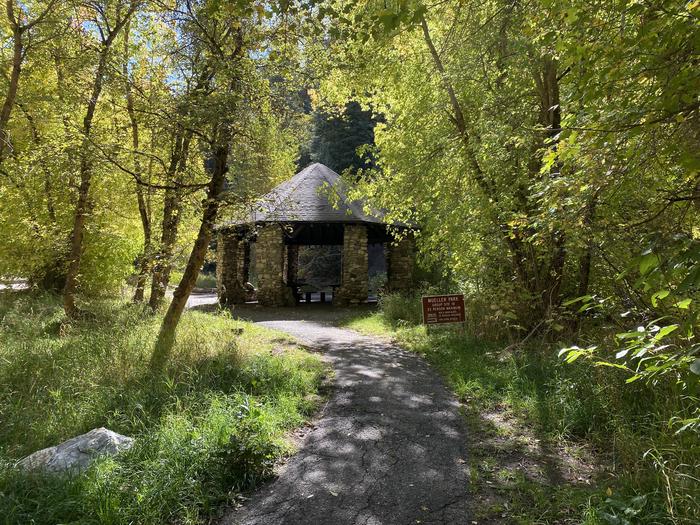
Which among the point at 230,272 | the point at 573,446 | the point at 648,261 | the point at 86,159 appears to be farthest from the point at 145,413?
the point at 230,272

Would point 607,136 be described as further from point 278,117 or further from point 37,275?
point 37,275

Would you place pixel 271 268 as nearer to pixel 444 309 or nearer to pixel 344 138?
pixel 444 309

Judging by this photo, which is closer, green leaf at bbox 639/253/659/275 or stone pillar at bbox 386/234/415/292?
green leaf at bbox 639/253/659/275

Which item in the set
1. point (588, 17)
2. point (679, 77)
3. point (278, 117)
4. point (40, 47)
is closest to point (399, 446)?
point (679, 77)

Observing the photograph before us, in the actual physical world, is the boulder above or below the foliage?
below

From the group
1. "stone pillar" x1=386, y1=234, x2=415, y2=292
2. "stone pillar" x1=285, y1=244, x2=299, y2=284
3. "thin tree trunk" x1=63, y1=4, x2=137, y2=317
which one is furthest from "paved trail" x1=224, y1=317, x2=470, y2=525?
"stone pillar" x1=285, y1=244, x2=299, y2=284

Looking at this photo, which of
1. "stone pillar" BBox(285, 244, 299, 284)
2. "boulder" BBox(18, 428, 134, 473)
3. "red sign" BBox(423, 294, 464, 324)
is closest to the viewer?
"boulder" BBox(18, 428, 134, 473)

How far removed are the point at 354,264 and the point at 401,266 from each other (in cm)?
203

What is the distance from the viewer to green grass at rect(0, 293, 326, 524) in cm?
309

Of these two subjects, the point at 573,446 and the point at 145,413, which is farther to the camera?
the point at 145,413

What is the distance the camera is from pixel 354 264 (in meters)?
15.5

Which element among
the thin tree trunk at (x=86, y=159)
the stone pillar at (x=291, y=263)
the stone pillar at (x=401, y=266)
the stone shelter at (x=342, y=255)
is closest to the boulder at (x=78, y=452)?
the thin tree trunk at (x=86, y=159)

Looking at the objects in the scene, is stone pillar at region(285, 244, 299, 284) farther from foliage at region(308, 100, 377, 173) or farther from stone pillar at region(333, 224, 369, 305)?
foliage at region(308, 100, 377, 173)

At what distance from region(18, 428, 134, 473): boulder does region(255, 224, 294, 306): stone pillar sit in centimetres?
1188
